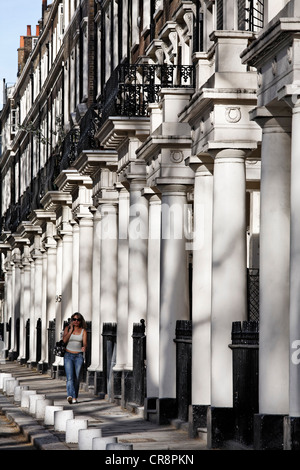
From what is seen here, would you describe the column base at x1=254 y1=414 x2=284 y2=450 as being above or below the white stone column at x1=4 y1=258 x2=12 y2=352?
below

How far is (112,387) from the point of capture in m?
26.5

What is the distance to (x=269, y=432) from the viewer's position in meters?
14.8

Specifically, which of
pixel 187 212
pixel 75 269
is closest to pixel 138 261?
pixel 187 212

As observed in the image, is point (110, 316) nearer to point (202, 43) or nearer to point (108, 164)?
point (108, 164)

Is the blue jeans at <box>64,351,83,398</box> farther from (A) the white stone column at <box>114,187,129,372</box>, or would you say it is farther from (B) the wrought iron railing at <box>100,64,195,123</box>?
(B) the wrought iron railing at <box>100,64,195,123</box>

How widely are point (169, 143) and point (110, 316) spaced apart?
26.9 ft

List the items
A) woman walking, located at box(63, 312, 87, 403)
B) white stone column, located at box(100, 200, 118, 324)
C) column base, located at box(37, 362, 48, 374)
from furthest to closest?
column base, located at box(37, 362, 48, 374)
white stone column, located at box(100, 200, 118, 324)
woman walking, located at box(63, 312, 87, 403)

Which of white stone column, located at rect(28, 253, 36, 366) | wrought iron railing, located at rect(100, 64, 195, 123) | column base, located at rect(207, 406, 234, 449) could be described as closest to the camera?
column base, located at rect(207, 406, 234, 449)

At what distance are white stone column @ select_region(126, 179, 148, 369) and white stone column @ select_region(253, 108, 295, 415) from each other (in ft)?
33.5

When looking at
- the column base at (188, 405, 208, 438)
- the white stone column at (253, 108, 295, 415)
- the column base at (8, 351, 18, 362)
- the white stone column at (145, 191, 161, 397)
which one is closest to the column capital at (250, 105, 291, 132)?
the white stone column at (253, 108, 295, 415)

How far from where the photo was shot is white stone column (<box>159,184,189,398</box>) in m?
21.4

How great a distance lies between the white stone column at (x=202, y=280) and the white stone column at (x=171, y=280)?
1820 millimetres

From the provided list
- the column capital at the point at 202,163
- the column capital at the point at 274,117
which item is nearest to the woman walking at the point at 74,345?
the column capital at the point at 202,163

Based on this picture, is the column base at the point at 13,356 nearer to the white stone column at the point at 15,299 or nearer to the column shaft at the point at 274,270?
the white stone column at the point at 15,299
